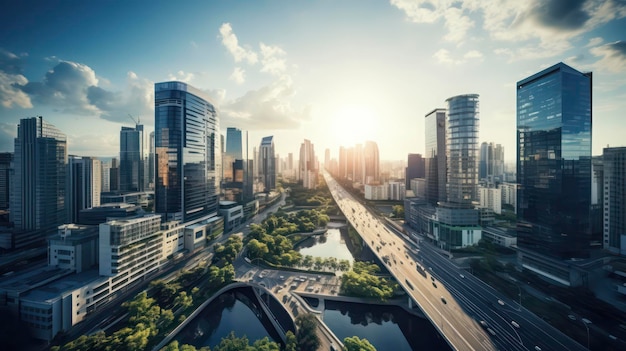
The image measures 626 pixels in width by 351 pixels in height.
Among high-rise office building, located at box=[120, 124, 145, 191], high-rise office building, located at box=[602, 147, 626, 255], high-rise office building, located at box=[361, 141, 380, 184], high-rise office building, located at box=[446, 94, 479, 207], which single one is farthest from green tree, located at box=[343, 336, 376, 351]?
high-rise office building, located at box=[361, 141, 380, 184]

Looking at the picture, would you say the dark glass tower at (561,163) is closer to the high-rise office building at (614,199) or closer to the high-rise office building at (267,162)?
the high-rise office building at (614,199)

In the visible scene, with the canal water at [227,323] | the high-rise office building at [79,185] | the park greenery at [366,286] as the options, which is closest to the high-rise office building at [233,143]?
the high-rise office building at [79,185]

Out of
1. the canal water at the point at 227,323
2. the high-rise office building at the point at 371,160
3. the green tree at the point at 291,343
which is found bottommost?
the canal water at the point at 227,323

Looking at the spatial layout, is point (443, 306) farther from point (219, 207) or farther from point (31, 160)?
point (31, 160)

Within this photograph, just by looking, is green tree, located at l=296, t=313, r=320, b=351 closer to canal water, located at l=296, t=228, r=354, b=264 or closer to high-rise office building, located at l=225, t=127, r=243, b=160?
canal water, located at l=296, t=228, r=354, b=264

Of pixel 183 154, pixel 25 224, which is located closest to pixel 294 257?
pixel 183 154

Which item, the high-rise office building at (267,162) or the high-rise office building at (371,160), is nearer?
the high-rise office building at (267,162)
